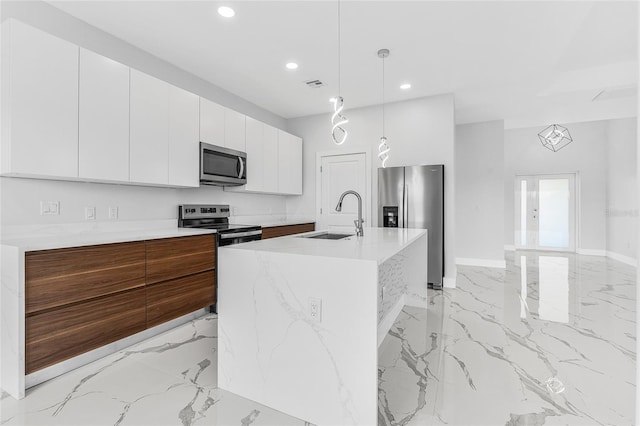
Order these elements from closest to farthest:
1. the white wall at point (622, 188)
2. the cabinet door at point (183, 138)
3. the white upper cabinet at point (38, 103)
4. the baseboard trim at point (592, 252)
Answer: the white upper cabinet at point (38, 103) → the cabinet door at point (183, 138) → the white wall at point (622, 188) → the baseboard trim at point (592, 252)

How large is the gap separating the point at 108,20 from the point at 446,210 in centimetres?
414

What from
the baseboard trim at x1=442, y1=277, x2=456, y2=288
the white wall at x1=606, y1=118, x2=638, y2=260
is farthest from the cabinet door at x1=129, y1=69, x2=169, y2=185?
the white wall at x1=606, y1=118, x2=638, y2=260

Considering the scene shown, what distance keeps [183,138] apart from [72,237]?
1.32m

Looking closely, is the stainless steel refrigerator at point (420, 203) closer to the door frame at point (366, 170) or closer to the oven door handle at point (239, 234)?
the door frame at point (366, 170)

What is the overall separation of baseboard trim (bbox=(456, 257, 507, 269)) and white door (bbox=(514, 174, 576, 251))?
2693 mm

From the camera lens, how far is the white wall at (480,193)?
219 inches

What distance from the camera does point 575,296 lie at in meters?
3.79

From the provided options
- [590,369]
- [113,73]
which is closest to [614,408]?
[590,369]

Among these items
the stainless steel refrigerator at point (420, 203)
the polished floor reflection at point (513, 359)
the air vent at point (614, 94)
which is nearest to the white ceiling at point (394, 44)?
the air vent at point (614, 94)

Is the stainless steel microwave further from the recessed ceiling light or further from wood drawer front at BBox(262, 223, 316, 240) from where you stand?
the recessed ceiling light

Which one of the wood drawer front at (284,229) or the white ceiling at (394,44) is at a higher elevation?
the white ceiling at (394,44)

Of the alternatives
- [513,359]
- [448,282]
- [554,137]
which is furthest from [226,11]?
[554,137]

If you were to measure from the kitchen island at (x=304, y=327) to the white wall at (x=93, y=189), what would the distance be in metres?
1.59

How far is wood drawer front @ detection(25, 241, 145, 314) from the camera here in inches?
72.6
